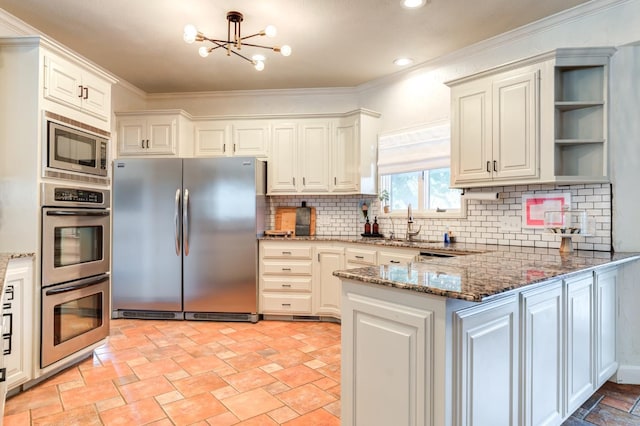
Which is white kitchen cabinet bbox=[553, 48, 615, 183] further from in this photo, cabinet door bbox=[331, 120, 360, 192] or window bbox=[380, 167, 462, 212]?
cabinet door bbox=[331, 120, 360, 192]

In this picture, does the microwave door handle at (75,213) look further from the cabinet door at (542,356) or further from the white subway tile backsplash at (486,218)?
the cabinet door at (542,356)

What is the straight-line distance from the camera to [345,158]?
4238 millimetres

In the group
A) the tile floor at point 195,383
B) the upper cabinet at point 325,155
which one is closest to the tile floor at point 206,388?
→ the tile floor at point 195,383

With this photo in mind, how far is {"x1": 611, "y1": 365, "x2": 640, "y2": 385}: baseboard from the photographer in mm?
2518

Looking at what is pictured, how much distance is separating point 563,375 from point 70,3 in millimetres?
3932

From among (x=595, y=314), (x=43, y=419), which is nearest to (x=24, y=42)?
(x=43, y=419)

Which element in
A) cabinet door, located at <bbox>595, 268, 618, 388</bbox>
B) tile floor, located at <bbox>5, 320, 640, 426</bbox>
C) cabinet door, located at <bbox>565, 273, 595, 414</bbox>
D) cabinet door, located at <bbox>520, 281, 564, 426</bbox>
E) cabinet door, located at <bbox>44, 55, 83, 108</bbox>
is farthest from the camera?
cabinet door, located at <bbox>44, 55, 83, 108</bbox>

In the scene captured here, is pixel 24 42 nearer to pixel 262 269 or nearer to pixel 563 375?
pixel 262 269

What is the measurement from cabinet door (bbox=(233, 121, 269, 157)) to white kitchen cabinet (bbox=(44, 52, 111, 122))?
5.11ft

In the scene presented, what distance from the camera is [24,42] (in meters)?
2.40

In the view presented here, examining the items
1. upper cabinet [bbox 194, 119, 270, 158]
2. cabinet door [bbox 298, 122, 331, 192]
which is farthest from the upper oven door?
cabinet door [bbox 298, 122, 331, 192]

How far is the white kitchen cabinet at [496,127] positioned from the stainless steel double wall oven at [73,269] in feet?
9.67

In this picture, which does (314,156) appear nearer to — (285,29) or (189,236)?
(285,29)

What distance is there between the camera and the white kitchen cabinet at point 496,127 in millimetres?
2725
